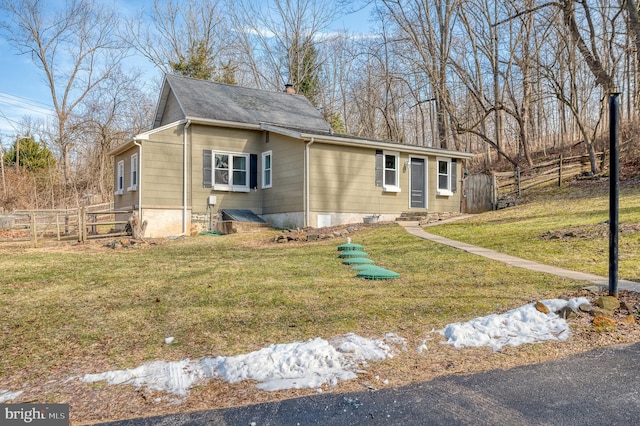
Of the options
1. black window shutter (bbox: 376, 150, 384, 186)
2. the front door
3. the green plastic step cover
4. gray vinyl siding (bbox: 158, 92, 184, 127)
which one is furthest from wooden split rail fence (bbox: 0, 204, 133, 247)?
the front door

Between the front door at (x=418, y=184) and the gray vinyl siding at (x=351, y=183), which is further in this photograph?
the front door at (x=418, y=184)

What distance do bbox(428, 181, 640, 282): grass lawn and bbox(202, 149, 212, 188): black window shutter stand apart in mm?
7356

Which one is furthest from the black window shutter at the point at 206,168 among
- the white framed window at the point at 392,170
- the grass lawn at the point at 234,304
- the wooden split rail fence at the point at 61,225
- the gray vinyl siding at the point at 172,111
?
the white framed window at the point at 392,170

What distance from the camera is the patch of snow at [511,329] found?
3906mm

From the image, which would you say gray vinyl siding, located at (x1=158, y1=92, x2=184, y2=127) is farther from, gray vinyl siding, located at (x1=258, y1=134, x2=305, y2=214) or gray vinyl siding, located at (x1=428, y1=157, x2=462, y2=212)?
gray vinyl siding, located at (x1=428, y1=157, x2=462, y2=212)

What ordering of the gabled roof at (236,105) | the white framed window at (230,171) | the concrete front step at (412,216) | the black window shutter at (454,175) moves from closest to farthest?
the white framed window at (230,171), the concrete front step at (412,216), the gabled roof at (236,105), the black window shutter at (454,175)

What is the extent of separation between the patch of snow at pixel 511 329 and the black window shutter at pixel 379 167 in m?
11.1

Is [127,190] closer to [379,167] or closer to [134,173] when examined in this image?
[134,173]

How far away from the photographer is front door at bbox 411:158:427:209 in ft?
53.6

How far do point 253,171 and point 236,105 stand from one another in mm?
2931

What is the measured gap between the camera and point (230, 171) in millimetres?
15242

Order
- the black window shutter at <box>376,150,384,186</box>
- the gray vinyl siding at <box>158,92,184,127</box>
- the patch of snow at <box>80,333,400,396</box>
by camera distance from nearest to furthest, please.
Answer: the patch of snow at <box>80,333,400,396</box> < the black window shutter at <box>376,150,384,186</box> < the gray vinyl siding at <box>158,92,184,127</box>

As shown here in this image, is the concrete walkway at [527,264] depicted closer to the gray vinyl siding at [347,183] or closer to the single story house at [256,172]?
the gray vinyl siding at [347,183]

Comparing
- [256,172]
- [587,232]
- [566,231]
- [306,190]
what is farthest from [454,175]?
[587,232]
